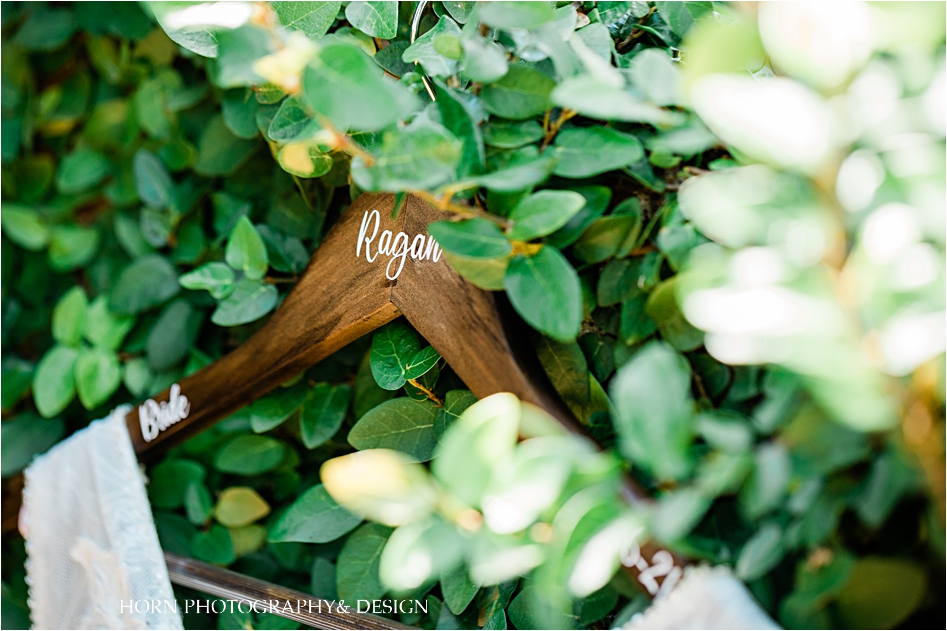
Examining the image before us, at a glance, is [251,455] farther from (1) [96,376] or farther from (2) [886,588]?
(2) [886,588]

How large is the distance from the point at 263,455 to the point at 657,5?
554 millimetres

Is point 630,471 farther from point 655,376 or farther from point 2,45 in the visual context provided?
point 2,45

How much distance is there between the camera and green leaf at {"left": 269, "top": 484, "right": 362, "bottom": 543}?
0.55 metres

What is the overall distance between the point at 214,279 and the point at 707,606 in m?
0.48

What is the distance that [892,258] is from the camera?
280 mm

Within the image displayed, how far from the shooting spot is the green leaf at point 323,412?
60 centimetres

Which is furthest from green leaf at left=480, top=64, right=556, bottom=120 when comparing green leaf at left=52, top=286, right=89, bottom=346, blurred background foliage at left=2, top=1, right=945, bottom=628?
green leaf at left=52, top=286, right=89, bottom=346

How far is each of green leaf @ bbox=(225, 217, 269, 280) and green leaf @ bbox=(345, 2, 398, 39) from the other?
0.68 ft

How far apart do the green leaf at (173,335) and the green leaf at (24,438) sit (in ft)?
0.58

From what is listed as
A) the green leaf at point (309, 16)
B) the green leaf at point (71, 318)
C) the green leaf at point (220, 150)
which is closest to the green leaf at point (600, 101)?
the green leaf at point (309, 16)

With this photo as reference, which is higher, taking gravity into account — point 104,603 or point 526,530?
point 526,530

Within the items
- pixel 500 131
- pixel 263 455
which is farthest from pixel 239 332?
pixel 500 131

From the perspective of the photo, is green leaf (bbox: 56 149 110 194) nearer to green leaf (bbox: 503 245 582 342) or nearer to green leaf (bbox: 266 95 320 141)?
green leaf (bbox: 266 95 320 141)

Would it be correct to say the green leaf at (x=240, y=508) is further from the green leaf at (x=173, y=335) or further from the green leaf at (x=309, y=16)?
the green leaf at (x=309, y=16)
